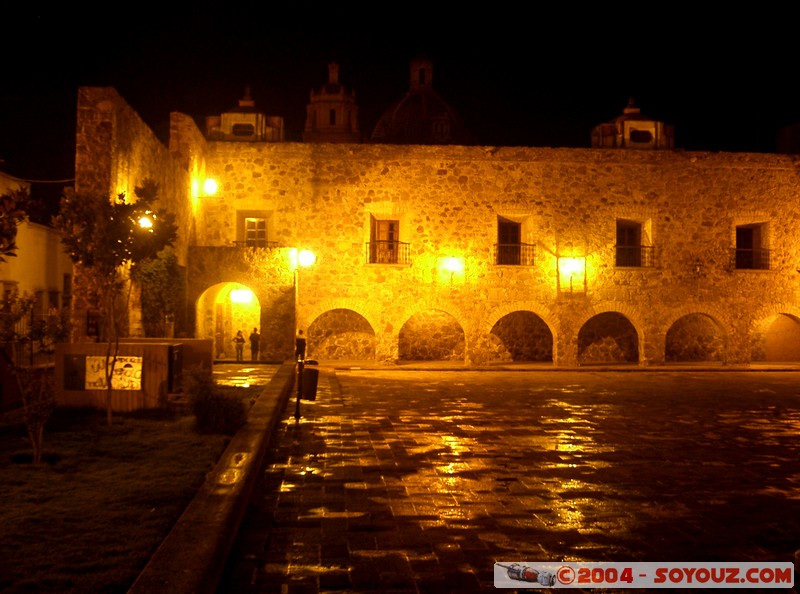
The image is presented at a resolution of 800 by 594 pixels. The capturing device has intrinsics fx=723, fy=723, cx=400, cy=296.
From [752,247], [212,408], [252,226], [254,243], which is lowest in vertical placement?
[212,408]

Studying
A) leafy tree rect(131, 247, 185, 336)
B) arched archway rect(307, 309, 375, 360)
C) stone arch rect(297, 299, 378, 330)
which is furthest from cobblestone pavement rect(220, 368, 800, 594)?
arched archway rect(307, 309, 375, 360)

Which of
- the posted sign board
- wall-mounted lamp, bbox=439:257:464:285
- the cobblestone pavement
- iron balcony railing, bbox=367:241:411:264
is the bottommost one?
the cobblestone pavement

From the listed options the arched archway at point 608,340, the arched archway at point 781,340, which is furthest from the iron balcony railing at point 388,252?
the arched archway at point 781,340

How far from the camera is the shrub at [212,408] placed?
744cm

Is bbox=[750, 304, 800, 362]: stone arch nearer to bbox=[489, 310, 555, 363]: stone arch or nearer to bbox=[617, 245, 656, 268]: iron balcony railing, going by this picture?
bbox=[617, 245, 656, 268]: iron balcony railing

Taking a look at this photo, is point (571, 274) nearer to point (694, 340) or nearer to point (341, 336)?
point (694, 340)

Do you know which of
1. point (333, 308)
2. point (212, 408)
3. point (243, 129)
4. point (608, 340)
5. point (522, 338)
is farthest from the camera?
point (243, 129)

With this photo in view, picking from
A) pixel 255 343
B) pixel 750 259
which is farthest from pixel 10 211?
pixel 750 259

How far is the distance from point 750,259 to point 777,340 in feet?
9.42

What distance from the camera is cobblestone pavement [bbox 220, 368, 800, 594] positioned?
4188 mm

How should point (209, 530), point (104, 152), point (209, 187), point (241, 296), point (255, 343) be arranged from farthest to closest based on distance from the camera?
1. point (241, 296)
2. point (209, 187)
3. point (255, 343)
4. point (104, 152)
5. point (209, 530)

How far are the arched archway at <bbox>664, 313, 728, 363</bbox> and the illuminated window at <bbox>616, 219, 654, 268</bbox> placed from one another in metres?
2.73

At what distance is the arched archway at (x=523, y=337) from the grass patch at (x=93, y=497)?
49.5 feet

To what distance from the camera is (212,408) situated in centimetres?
745
